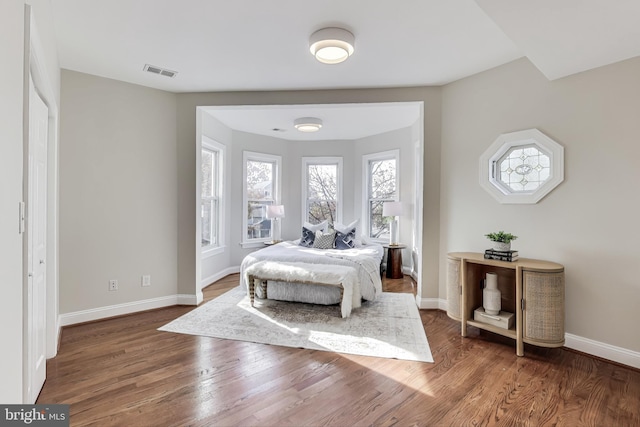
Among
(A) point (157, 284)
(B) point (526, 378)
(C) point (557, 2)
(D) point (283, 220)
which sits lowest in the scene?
(B) point (526, 378)

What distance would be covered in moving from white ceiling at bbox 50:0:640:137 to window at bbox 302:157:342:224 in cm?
294

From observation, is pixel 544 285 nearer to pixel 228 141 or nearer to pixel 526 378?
pixel 526 378

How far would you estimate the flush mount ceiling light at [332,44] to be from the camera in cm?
244

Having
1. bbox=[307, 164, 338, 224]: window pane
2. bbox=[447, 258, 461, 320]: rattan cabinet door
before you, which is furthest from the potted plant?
bbox=[307, 164, 338, 224]: window pane

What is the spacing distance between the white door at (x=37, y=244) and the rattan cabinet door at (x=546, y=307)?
3485 mm

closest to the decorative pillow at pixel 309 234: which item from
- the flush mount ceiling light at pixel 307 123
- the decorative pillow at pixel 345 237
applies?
the decorative pillow at pixel 345 237

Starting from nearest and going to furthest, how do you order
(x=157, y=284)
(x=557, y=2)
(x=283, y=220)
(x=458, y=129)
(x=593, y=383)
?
(x=557, y=2), (x=593, y=383), (x=458, y=129), (x=157, y=284), (x=283, y=220)

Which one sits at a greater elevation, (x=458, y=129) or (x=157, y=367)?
(x=458, y=129)

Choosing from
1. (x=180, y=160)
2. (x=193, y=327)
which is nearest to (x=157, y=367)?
(x=193, y=327)

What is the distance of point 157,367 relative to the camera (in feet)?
7.79

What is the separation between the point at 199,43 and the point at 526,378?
377cm

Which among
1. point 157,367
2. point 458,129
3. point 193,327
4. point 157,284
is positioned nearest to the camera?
point 157,367

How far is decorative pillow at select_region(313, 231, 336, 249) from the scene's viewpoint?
4.85 m

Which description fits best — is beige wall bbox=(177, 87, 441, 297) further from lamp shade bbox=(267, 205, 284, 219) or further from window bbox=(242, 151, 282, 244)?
lamp shade bbox=(267, 205, 284, 219)
